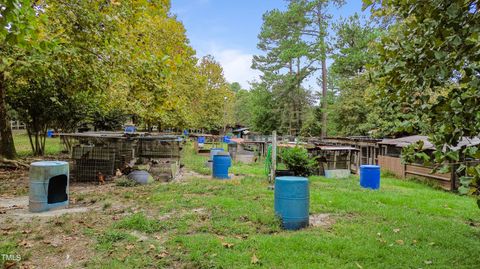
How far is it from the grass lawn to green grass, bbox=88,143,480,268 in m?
0.01

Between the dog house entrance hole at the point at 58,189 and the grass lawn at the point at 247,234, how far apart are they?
2.13ft

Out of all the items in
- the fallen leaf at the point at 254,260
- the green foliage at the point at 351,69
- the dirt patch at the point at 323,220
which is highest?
the green foliage at the point at 351,69

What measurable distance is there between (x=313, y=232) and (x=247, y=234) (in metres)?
1.01

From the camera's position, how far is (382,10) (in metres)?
3.88

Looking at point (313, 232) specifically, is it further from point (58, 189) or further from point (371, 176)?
point (371, 176)

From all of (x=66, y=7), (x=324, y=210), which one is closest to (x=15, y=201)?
(x=66, y=7)

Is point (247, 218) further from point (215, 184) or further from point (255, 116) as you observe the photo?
point (255, 116)

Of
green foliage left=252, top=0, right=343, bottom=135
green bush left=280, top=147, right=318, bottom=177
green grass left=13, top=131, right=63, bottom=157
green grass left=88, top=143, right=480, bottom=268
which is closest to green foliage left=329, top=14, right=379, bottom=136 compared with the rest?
green foliage left=252, top=0, right=343, bottom=135

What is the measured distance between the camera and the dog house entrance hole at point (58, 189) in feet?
21.1

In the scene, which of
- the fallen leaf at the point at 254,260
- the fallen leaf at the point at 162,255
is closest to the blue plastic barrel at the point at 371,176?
the fallen leaf at the point at 254,260

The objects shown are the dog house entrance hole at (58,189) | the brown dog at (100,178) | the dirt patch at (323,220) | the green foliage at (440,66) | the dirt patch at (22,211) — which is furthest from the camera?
the brown dog at (100,178)

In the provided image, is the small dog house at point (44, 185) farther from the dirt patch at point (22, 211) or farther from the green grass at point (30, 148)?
the green grass at point (30, 148)

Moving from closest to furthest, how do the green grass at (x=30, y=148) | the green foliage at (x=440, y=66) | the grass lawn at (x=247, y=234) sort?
the green foliage at (x=440, y=66), the grass lawn at (x=247, y=234), the green grass at (x=30, y=148)

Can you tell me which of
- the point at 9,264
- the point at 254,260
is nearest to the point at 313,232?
the point at 254,260
